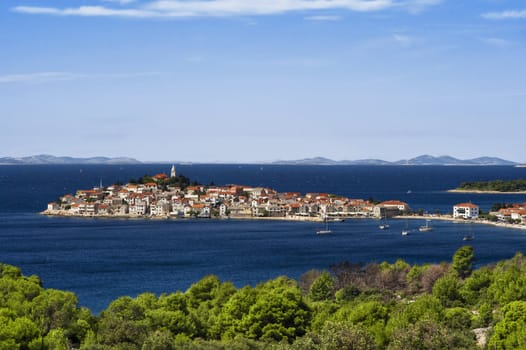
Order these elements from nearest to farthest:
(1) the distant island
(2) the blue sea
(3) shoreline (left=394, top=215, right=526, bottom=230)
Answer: (2) the blue sea
(3) shoreline (left=394, top=215, right=526, bottom=230)
(1) the distant island

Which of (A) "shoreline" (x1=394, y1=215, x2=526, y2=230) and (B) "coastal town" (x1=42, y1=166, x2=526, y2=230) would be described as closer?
(A) "shoreline" (x1=394, y1=215, x2=526, y2=230)

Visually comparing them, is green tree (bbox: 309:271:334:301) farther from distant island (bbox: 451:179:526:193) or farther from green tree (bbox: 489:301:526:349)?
distant island (bbox: 451:179:526:193)

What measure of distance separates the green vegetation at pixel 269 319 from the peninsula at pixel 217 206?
132 ft

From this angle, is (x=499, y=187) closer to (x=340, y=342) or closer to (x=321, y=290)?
(x=321, y=290)

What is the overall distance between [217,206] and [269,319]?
49.9m

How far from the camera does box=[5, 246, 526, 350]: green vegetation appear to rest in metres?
12.4

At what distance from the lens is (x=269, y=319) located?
15367 mm

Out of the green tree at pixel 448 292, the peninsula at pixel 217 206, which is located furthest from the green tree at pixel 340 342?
the peninsula at pixel 217 206

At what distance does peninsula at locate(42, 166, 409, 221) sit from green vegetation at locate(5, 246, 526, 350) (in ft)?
132

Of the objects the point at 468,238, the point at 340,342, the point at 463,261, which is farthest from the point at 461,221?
the point at 340,342

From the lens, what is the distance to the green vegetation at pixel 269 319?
1237 centimetres

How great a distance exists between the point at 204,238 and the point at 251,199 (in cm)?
2150

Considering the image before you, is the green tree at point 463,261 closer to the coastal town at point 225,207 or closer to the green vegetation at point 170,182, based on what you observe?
the coastal town at point 225,207

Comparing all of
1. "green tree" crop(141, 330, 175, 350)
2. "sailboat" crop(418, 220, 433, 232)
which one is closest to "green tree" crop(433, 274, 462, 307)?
"green tree" crop(141, 330, 175, 350)
